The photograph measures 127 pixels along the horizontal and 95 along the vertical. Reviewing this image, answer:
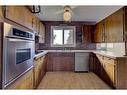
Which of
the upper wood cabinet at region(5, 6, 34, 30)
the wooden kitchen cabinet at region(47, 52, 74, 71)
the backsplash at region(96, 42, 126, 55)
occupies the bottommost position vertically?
the wooden kitchen cabinet at region(47, 52, 74, 71)

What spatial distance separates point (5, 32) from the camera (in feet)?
5.17

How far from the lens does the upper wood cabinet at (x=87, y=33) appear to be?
7.83 m

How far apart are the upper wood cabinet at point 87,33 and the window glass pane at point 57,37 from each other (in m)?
0.94

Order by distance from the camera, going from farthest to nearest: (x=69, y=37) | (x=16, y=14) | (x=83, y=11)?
(x=69, y=37) → (x=83, y=11) → (x=16, y=14)

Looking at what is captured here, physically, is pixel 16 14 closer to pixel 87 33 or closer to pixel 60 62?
pixel 60 62

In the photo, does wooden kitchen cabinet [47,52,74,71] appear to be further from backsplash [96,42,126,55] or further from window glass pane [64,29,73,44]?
backsplash [96,42,126,55]

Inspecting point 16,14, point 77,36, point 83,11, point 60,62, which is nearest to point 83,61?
point 60,62

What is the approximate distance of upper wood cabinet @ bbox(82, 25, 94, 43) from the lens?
783 centimetres

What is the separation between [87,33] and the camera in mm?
7848

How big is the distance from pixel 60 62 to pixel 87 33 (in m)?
1.66

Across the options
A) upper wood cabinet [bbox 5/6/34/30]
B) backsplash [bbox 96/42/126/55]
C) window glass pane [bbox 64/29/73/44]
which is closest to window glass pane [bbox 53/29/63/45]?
window glass pane [bbox 64/29/73/44]

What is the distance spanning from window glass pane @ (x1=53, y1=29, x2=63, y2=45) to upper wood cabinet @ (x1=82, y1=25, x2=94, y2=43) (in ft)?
3.07
